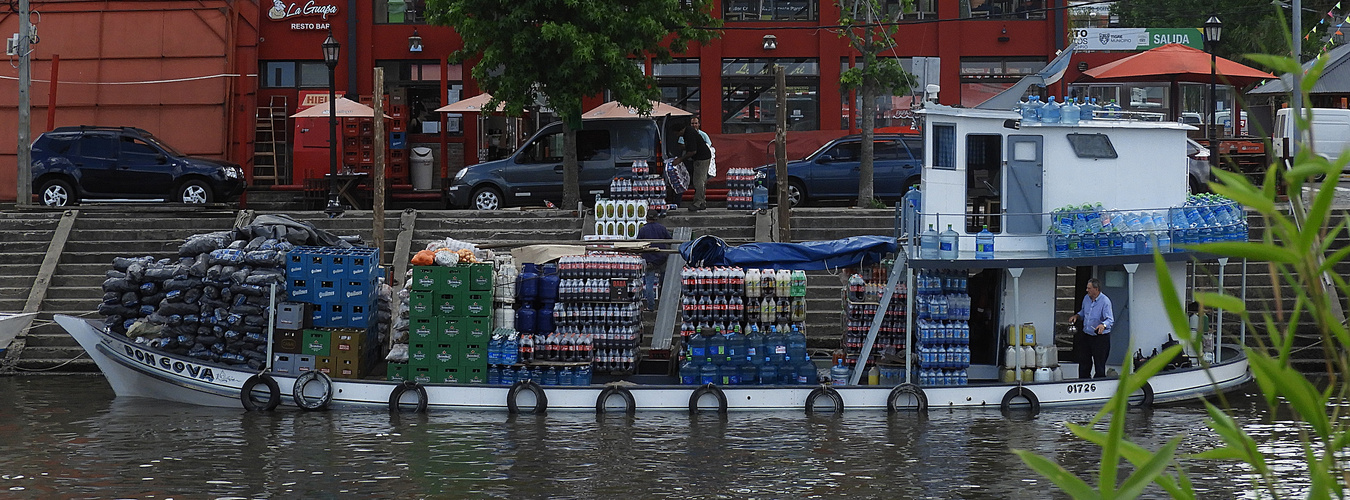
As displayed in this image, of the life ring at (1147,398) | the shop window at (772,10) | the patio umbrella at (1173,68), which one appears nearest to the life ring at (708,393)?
the life ring at (1147,398)

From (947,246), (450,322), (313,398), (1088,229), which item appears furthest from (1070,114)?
(313,398)

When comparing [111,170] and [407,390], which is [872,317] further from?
[111,170]

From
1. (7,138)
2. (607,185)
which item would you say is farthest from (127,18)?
(607,185)

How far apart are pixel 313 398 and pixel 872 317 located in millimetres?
6885

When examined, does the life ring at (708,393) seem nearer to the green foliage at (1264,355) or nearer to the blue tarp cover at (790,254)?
the blue tarp cover at (790,254)

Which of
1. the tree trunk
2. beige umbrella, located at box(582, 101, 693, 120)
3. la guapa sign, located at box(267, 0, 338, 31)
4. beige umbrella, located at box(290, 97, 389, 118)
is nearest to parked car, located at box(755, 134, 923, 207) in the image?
beige umbrella, located at box(582, 101, 693, 120)

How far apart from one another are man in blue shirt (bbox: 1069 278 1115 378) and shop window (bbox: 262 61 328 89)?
21.3 metres

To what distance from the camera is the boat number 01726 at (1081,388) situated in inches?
618

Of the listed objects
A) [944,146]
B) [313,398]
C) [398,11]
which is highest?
[398,11]

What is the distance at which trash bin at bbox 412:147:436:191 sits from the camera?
3023 cm

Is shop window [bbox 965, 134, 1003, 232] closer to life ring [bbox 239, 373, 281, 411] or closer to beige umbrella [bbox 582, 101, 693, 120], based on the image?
life ring [bbox 239, 373, 281, 411]

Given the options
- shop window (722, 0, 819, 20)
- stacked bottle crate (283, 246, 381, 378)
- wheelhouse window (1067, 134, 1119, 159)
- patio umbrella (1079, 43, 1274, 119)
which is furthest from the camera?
shop window (722, 0, 819, 20)

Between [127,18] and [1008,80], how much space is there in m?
20.7

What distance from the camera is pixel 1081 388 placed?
51.5ft
